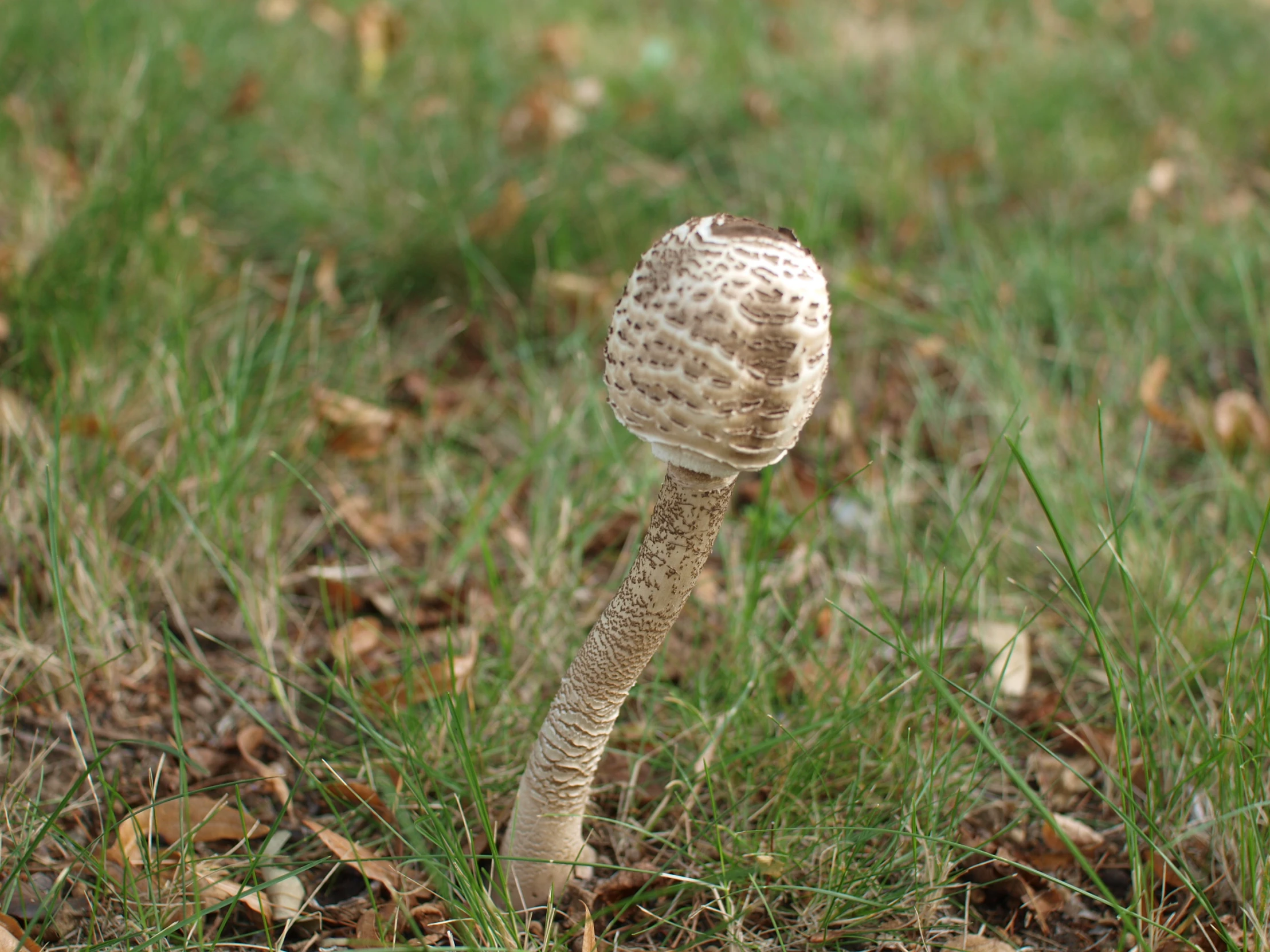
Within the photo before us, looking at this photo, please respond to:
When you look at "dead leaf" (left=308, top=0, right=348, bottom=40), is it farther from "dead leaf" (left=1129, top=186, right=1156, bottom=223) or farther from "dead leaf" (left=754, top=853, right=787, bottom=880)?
"dead leaf" (left=754, top=853, right=787, bottom=880)

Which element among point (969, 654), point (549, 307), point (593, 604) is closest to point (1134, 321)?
point (969, 654)

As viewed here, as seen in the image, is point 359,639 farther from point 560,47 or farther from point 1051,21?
point 1051,21

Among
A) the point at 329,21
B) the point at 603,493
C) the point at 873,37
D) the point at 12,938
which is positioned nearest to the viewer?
the point at 12,938

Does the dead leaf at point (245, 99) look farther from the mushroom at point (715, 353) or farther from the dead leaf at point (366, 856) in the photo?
the mushroom at point (715, 353)

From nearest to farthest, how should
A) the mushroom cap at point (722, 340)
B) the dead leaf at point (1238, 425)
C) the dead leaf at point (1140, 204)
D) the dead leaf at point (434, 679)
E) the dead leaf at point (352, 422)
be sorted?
the mushroom cap at point (722, 340), the dead leaf at point (434, 679), the dead leaf at point (352, 422), the dead leaf at point (1238, 425), the dead leaf at point (1140, 204)

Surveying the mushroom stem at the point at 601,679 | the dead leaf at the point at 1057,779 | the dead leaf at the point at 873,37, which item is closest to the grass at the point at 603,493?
the dead leaf at the point at 1057,779

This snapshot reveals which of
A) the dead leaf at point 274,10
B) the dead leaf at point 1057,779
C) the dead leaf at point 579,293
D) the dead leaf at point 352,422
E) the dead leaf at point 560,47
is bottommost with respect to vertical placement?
the dead leaf at point 1057,779

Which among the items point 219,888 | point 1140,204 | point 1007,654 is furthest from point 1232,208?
point 219,888
